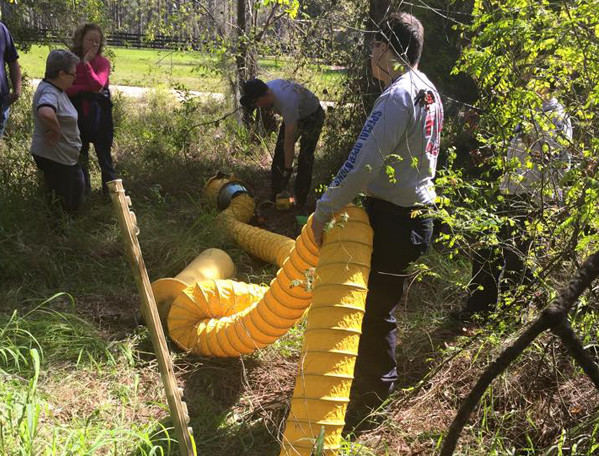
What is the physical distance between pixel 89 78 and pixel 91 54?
252mm

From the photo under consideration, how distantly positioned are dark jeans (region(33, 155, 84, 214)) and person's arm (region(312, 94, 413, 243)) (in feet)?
10.5

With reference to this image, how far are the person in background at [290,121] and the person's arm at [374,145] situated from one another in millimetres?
3195

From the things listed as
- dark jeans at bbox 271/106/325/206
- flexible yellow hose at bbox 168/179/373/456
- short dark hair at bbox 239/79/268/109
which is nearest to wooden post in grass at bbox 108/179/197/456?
flexible yellow hose at bbox 168/179/373/456

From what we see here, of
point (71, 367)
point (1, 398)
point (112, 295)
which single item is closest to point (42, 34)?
point (112, 295)

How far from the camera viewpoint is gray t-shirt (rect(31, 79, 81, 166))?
5359 mm

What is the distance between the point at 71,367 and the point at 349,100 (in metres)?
4.47

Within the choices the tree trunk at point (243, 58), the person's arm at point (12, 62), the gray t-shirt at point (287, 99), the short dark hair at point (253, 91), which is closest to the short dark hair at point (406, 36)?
the short dark hair at point (253, 91)

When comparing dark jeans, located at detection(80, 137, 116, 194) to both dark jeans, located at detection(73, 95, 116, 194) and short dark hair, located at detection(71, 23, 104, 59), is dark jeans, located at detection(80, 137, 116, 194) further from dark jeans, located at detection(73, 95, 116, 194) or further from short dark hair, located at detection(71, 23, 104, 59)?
short dark hair, located at detection(71, 23, 104, 59)

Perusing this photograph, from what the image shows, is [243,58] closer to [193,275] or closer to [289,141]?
[289,141]

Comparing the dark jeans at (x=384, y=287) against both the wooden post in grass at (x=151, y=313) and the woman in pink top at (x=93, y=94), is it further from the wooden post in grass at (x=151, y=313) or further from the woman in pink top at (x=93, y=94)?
the woman in pink top at (x=93, y=94)

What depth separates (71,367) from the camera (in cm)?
392

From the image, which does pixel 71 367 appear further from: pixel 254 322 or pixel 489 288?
pixel 489 288

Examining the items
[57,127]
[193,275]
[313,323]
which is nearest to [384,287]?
[313,323]

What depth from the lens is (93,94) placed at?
6254 millimetres
